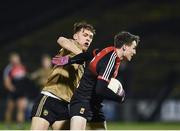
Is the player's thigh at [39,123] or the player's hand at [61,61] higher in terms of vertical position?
the player's hand at [61,61]

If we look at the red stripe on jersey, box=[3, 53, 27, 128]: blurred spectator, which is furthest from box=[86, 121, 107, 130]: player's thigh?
box=[3, 53, 27, 128]: blurred spectator

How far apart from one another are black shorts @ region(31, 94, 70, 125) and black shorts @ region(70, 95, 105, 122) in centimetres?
39

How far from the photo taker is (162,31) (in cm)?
3153

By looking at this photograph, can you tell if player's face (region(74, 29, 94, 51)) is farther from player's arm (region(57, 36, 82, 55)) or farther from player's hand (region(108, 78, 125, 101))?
player's hand (region(108, 78, 125, 101))

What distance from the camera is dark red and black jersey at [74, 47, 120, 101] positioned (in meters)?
9.25

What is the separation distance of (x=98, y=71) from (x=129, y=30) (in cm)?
2141

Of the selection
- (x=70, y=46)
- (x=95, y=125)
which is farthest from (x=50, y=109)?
(x=70, y=46)

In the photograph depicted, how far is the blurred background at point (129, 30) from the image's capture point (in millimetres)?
28141

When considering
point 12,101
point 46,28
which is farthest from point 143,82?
point 12,101

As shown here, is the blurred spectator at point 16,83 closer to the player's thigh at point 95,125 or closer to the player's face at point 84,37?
the player's face at point 84,37

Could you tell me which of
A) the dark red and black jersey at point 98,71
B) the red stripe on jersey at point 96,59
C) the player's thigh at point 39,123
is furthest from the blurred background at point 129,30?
the red stripe on jersey at point 96,59

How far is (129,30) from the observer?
1208 inches

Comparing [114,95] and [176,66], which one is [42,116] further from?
[176,66]

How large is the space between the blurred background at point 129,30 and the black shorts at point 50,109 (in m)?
17.0
